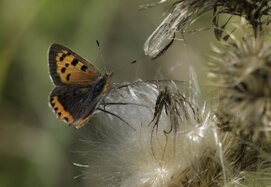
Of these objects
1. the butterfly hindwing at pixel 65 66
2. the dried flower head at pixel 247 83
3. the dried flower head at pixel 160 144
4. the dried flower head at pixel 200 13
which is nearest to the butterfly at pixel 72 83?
the butterfly hindwing at pixel 65 66

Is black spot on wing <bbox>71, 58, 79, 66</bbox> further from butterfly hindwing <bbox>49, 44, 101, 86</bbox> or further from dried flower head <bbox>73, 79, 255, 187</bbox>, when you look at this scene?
dried flower head <bbox>73, 79, 255, 187</bbox>

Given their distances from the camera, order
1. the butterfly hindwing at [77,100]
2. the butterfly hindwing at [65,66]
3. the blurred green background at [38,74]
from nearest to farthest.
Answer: the butterfly hindwing at [77,100]
the butterfly hindwing at [65,66]
the blurred green background at [38,74]

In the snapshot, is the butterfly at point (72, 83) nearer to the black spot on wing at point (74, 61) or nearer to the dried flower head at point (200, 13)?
the black spot on wing at point (74, 61)

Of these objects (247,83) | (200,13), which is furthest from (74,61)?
(247,83)

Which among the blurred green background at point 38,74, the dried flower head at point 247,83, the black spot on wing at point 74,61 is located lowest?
the blurred green background at point 38,74

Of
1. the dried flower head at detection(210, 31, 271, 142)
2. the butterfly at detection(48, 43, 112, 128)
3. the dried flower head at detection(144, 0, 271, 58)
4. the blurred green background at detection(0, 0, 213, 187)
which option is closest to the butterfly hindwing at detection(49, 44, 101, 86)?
the butterfly at detection(48, 43, 112, 128)

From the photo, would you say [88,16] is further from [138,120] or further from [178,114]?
[178,114]
